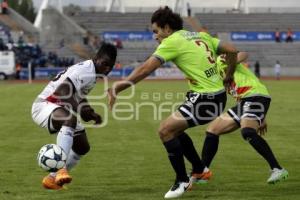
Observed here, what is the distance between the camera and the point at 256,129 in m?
9.53

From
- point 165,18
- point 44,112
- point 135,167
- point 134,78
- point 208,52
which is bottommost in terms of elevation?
point 135,167

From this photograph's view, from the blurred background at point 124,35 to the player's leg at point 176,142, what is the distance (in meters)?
47.1

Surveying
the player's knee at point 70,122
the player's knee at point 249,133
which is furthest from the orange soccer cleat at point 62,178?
the player's knee at point 249,133

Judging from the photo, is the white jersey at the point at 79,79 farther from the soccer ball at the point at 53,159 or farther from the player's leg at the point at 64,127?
the soccer ball at the point at 53,159

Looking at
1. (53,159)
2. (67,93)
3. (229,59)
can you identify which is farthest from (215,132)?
(53,159)

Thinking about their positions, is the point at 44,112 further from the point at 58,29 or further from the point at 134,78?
the point at 58,29

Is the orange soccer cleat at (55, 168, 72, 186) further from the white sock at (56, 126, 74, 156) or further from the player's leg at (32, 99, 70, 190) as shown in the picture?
the white sock at (56, 126, 74, 156)

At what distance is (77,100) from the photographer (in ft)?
29.3

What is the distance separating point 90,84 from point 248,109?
86.1 inches

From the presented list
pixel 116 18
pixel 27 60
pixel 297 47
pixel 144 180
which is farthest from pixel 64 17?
pixel 144 180

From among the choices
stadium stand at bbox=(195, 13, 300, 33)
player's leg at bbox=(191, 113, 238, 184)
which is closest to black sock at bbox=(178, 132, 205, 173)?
player's leg at bbox=(191, 113, 238, 184)

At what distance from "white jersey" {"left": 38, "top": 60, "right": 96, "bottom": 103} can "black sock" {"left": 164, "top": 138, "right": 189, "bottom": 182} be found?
3.95 feet

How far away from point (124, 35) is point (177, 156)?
65.2m

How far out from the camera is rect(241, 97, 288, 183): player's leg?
9.33 meters
